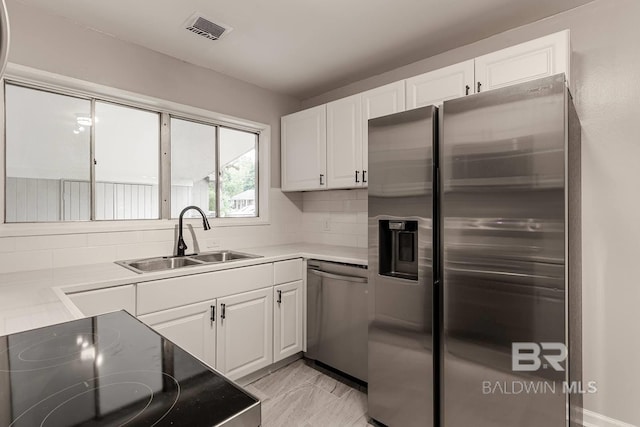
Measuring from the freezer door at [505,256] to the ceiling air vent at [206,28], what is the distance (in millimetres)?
1499

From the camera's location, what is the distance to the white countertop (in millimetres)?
1054

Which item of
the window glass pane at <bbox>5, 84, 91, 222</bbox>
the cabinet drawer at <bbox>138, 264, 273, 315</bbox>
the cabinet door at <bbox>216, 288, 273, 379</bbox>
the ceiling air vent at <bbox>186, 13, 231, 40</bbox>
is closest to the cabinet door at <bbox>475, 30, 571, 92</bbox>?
the ceiling air vent at <bbox>186, 13, 231, 40</bbox>

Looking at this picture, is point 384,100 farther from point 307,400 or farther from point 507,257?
point 307,400

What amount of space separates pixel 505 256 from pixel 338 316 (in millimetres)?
1272

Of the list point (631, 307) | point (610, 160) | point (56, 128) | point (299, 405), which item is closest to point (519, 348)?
point (631, 307)

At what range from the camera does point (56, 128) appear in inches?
82.7

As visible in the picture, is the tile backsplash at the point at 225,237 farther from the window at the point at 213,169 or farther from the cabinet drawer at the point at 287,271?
the cabinet drawer at the point at 287,271

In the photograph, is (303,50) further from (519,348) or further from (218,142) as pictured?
(519,348)

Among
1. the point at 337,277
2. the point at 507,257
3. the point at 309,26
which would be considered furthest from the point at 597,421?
the point at 309,26

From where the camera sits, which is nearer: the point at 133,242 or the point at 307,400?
the point at 307,400

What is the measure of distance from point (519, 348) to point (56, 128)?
2863 mm

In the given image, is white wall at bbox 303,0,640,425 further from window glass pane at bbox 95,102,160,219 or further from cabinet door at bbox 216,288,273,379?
window glass pane at bbox 95,102,160,219

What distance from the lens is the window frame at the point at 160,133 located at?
1.89 m

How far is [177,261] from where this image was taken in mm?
2381
